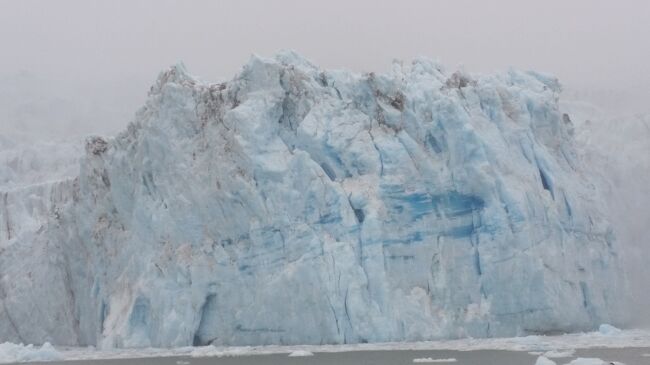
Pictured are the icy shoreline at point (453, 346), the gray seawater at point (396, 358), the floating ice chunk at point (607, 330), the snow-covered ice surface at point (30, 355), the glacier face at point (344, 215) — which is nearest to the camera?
the gray seawater at point (396, 358)

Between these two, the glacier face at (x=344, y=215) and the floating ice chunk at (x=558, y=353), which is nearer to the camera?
the floating ice chunk at (x=558, y=353)

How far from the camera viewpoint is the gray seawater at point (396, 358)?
16.0 metres

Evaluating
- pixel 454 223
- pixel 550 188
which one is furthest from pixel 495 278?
pixel 550 188

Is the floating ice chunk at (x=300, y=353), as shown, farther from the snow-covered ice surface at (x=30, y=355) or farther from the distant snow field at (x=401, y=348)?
the snow-covered ice surface at (x=30, y=355)

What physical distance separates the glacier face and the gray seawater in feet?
8.05

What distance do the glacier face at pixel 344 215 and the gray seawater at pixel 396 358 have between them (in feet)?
8.05

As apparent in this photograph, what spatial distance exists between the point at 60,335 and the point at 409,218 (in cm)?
1210

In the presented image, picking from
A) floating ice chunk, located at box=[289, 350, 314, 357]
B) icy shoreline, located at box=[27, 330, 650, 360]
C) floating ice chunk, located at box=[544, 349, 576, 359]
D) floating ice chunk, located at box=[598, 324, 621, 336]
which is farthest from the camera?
floating ice chunk, located at box=[598, 324, 621, 336]

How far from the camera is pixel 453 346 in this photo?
756 inches

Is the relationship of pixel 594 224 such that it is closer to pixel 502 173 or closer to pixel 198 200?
pixel 502 173

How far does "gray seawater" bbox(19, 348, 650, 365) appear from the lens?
16.0 meters

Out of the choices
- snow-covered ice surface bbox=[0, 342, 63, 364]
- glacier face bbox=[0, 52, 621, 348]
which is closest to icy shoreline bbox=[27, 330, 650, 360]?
snow-covered ice surface bbox=[0, 342, 63, 364]

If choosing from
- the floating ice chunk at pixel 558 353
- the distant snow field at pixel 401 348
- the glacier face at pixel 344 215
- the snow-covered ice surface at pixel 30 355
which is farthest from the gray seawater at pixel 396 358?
the snow-covered ice surface at pixel 30 355

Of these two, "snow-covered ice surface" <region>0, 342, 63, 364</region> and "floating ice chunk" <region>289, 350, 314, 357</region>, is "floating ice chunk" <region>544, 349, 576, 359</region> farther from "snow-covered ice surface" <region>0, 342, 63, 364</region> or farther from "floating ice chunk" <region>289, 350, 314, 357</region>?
"snow-covered ice surface" <region>0, 342, 63, 364</region>
